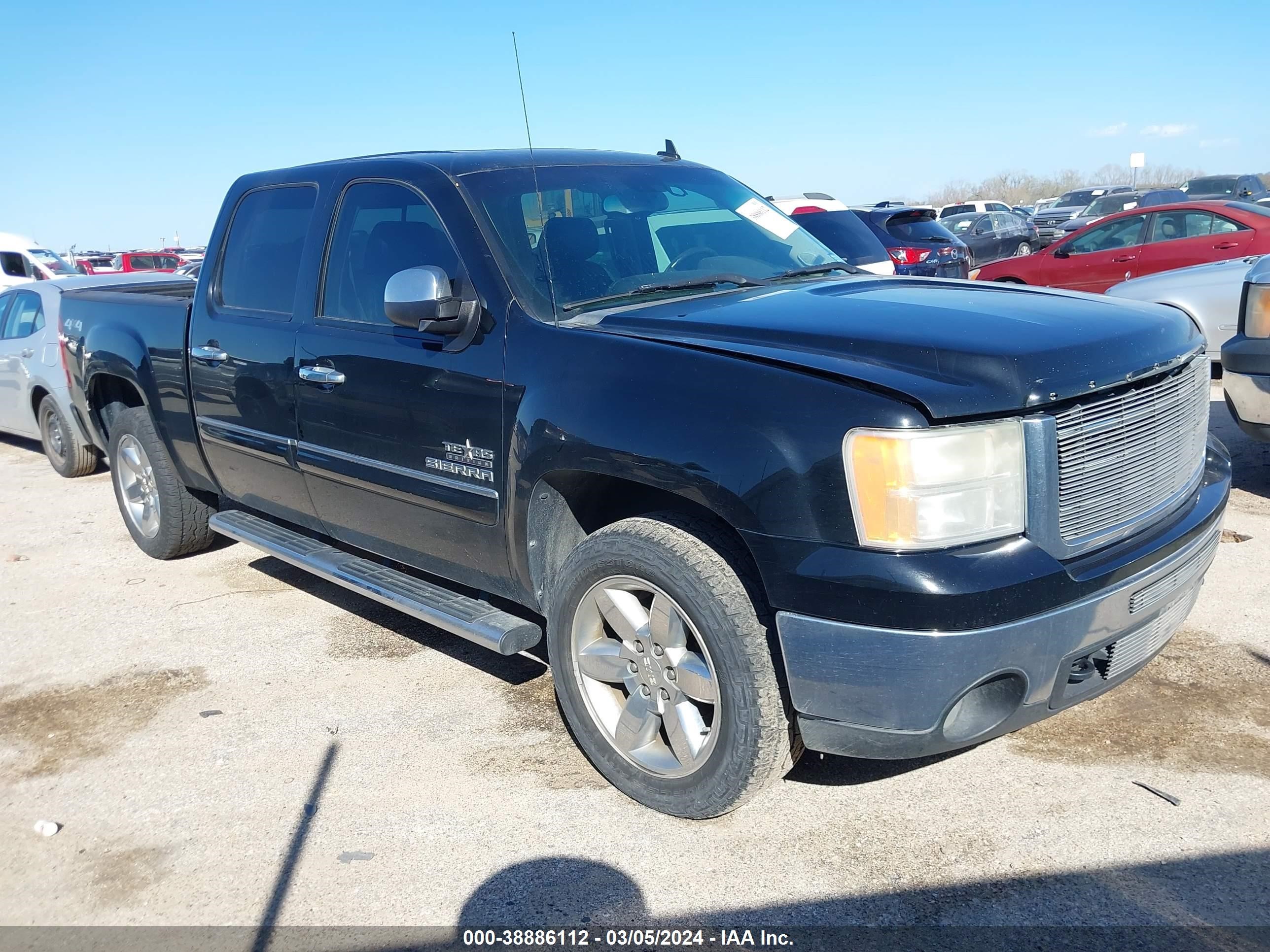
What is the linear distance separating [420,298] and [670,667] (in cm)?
140

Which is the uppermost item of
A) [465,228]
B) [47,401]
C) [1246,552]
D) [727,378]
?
[465,228]

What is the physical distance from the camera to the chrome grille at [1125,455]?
2.67m

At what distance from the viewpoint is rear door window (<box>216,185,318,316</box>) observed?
446 centimetres

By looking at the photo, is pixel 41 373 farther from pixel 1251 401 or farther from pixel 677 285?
pixel 1251 401

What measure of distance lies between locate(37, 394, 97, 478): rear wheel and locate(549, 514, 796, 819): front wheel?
21.8 ft

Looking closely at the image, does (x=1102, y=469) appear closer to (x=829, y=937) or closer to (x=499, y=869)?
(x=829, y=937)

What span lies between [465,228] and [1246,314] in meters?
3.97

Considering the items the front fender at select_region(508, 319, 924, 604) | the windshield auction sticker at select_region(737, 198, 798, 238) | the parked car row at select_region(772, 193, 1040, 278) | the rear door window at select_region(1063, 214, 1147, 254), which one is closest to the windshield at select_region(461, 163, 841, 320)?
the windshield auction sticker at select_region(737, 198, 798, 238)

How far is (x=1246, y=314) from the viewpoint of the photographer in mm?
5312

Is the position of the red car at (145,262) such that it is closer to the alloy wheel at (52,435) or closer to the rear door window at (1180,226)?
the alloy wheel at (52,435)

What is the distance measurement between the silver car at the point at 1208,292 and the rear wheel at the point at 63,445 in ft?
27.4

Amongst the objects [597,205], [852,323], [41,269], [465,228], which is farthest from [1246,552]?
[41,269]

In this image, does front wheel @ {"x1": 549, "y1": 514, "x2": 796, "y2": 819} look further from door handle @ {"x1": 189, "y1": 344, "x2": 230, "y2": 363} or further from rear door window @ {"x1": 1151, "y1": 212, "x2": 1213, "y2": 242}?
rear door window @ {"x1": 1151, "y1": 212, "x2": 1213, "y2": 242}

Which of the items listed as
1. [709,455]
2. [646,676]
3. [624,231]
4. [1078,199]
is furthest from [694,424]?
[1078,199]
